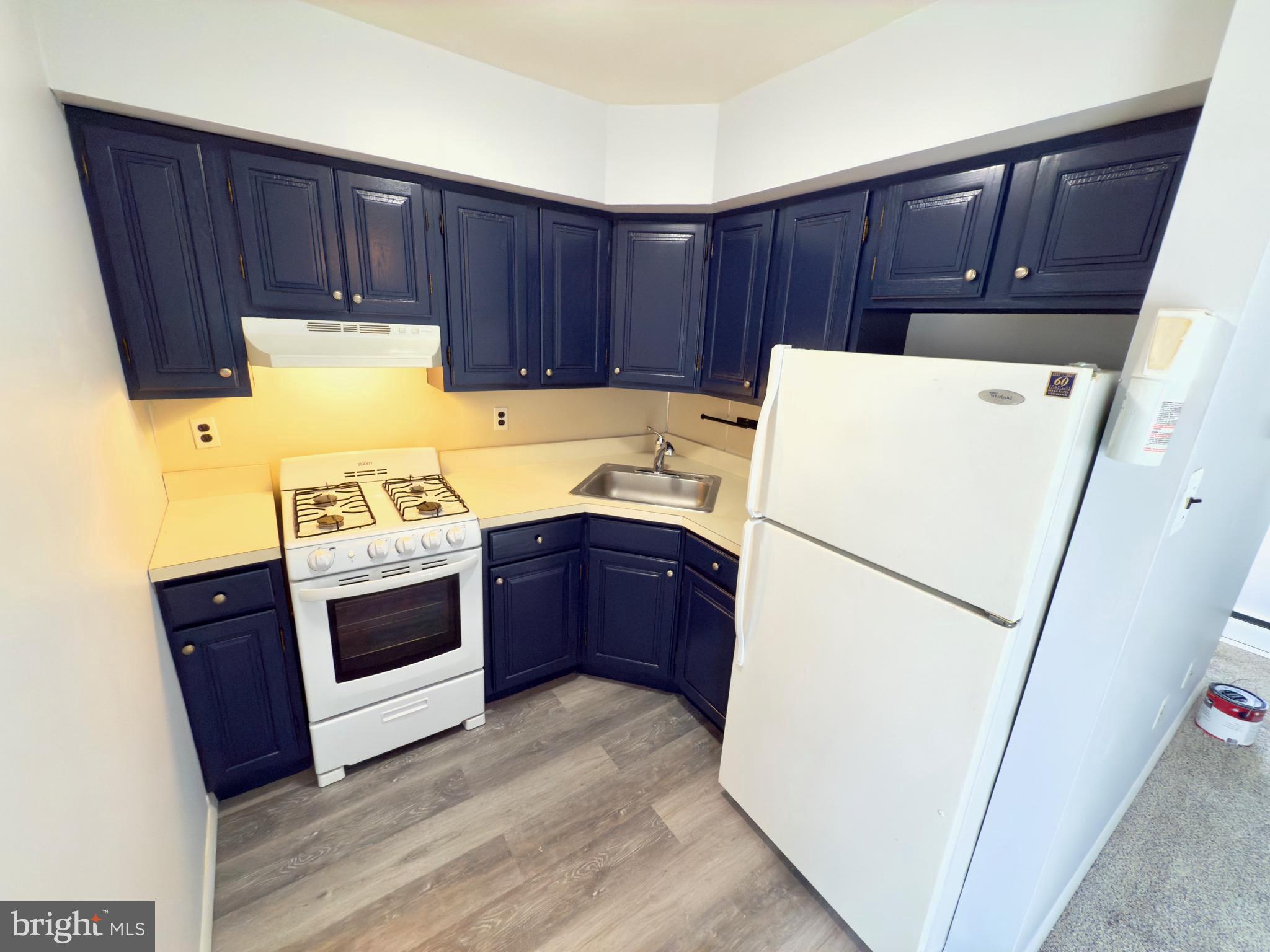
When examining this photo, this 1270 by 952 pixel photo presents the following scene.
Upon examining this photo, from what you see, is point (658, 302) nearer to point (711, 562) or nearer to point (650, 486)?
point (650, 486)

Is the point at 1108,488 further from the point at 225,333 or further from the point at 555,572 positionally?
the point at 225,333

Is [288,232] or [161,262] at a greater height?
[288,232]

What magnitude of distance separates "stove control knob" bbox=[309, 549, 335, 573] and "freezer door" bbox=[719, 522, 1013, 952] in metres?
1.34

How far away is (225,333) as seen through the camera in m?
1.63

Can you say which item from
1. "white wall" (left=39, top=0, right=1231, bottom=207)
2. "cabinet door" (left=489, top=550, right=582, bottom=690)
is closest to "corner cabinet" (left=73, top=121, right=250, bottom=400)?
"white wall" (left=39, top=0, right=1231, bottom=207)

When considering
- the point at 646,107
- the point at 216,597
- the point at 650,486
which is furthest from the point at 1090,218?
the point at 216,597

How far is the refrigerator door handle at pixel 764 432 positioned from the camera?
1.45 m

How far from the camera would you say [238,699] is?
5.45 feet

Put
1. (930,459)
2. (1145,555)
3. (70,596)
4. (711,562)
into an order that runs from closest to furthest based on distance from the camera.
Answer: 1. (70,596)
2. (1145,555)
3. (930,459)
4. (711,562)

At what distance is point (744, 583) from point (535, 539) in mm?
925

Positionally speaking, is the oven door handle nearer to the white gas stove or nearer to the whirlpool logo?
the white gas stove

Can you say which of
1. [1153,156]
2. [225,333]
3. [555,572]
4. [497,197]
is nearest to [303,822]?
[555,572]

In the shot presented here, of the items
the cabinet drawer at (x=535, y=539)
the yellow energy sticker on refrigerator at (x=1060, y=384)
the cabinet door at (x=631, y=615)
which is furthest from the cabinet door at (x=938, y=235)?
the cabinet drawer at (x=535, y=539)

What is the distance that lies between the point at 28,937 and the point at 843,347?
2.14 metres
